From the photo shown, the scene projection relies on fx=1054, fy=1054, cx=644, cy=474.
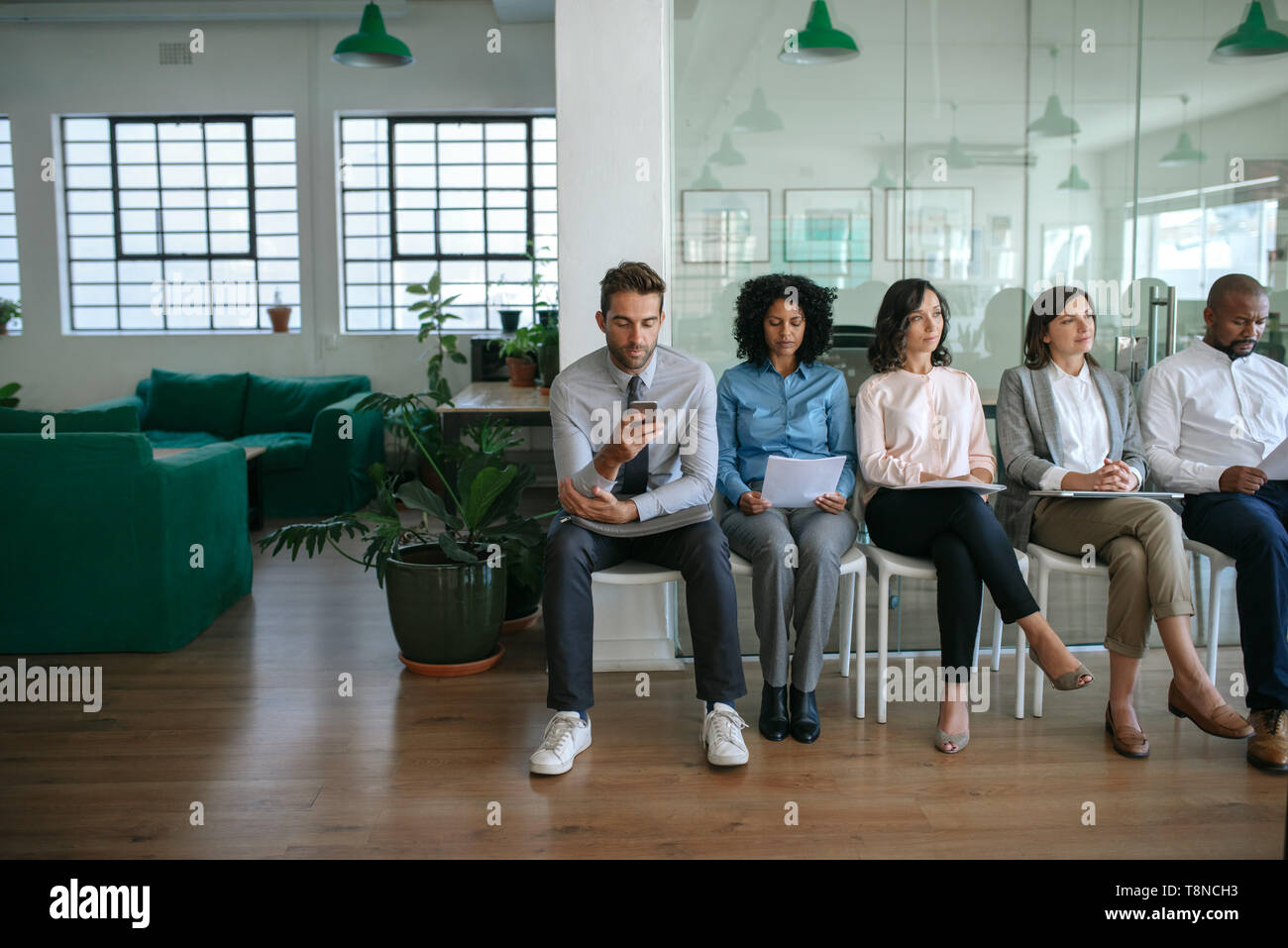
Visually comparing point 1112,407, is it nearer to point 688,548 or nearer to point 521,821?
point 688,548

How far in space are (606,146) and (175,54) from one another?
5.40m

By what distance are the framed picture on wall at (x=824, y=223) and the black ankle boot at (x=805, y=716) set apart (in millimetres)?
1399

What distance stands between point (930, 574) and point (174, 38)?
674cm

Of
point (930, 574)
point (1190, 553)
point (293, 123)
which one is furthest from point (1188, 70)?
point (293, 123)

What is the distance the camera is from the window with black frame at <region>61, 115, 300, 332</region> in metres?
7.41

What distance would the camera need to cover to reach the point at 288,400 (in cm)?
692

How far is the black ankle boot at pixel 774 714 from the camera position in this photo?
9.16ft

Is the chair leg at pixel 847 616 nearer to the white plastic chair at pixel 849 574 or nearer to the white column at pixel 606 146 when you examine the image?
the white plastic chair at pixel 849 574

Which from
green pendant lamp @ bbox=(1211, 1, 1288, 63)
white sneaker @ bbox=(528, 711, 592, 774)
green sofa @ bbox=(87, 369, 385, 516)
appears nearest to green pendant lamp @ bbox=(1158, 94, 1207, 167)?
green pendant lamp @ bbox=(1211, 1, 1288, 63)

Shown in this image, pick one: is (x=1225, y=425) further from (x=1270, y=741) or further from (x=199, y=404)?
(x=199, y=404)

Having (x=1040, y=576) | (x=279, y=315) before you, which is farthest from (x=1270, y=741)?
(x=279, y=315)

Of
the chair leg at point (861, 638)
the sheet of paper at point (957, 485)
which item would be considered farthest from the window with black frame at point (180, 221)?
the sheet of paper at point (957, 485)

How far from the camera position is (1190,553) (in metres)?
3.24

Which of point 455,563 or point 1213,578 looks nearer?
point 1213,578
